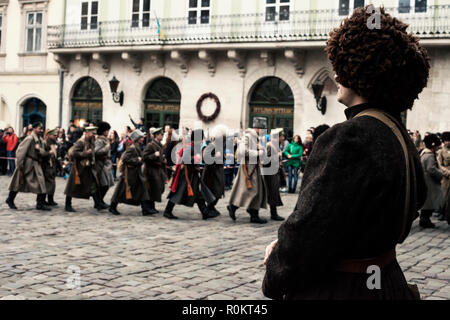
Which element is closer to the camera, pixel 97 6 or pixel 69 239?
pixel 69 239

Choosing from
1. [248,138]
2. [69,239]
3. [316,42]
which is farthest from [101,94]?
[69,239]

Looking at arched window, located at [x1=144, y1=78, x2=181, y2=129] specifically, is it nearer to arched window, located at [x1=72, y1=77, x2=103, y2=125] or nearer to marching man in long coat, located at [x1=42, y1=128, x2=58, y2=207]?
arched window, located at [x1=72, y1=77, x2=103, y2=125]

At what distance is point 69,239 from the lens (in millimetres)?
8719

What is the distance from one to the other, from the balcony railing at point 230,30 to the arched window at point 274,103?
192 cm

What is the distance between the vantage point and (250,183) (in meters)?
11.6

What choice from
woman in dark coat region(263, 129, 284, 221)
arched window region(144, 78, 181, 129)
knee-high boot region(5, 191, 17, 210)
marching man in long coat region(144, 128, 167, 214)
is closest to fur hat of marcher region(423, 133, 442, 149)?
woman in dark coat region(263, 129, 284, 221)

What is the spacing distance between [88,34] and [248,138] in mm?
17173

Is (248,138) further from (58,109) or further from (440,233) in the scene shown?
(58,109)

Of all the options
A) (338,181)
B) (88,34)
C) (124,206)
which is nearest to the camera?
(338,181)

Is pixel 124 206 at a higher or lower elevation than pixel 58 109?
lower

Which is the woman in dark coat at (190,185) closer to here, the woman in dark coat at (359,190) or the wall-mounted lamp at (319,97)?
the woman in dark coat at (359,190)

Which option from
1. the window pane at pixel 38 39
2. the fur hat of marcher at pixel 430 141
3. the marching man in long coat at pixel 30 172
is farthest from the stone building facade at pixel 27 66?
the fur hat of marcher at pixel 430 141

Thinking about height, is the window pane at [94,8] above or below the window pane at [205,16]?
above

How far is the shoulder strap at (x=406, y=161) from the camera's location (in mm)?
2150
